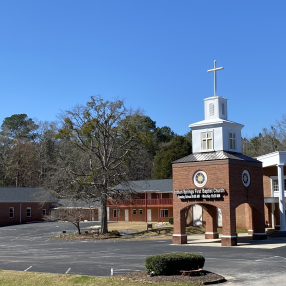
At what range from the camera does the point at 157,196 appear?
62.0 meters

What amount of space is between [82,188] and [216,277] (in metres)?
30.8

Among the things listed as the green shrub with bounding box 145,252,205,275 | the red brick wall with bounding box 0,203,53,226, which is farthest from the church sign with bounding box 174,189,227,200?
the red brick wall with bounding box 0,203,53,226

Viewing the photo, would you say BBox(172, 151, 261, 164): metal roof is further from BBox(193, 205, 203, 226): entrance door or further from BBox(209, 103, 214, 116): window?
BBox(193, 205, 203, 226): entrance door

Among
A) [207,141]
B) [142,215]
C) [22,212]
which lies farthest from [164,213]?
[207,141]

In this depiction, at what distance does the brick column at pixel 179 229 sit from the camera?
3299cm

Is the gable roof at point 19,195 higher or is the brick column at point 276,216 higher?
the gable roof at point 19,195

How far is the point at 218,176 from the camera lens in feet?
105

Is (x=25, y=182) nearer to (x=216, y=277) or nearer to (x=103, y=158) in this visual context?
(x=103, y=158)

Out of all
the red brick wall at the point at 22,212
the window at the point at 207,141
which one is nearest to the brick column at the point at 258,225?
the window at the point at 207,141

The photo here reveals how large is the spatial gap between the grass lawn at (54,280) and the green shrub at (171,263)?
106 centimetres

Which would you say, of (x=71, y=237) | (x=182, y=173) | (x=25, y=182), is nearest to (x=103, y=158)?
(x=71, y=237)

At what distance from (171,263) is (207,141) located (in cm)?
1903

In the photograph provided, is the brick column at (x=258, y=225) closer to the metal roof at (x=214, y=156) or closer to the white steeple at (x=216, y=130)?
the metal roof at (x=214, y=156)

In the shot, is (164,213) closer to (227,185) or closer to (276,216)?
(276,216)
